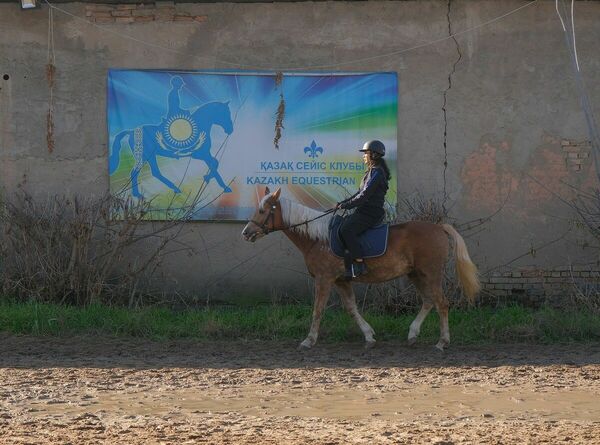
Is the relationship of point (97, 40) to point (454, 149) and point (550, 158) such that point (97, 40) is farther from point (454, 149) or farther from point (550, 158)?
point (550, 158)

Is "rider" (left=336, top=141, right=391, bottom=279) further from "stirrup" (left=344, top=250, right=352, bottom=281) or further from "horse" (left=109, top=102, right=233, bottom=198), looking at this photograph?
"horse" (left=109, top=102, right=233, bottom=198)

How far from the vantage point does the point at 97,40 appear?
1290cm

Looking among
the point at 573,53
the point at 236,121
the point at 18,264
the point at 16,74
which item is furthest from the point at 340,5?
the point at 18,264

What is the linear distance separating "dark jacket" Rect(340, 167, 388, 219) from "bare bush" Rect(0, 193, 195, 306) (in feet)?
10.3

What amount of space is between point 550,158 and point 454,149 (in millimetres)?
1290

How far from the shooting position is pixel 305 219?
423 inches

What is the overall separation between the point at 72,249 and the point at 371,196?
418cm

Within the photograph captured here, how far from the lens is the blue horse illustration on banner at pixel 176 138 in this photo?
12883 mm

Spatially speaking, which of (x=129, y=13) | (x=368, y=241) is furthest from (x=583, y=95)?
(x=129, y=13)

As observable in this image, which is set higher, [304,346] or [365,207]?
[365,207]

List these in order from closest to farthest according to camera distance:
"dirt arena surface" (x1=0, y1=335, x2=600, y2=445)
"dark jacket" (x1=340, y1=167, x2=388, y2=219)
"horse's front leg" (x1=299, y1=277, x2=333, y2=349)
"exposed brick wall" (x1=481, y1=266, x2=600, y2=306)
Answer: "dirt arena surface" (x1=0, y1=335, x2=600, y2=445) < "dark jacket" (x1=340, y1=167, x2=388, y2=219) < "horse's front leg" (x1=299, y1=277, x2=333, y2=349) < "exposed brick wall" (x1=481, y1=266, x2=600, y2=306)

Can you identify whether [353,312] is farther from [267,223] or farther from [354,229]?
[267,223]

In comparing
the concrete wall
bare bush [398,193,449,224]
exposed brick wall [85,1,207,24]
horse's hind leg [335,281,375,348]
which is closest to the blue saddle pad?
horse's hind leg [335,281,375,348]

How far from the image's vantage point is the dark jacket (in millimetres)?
10312
